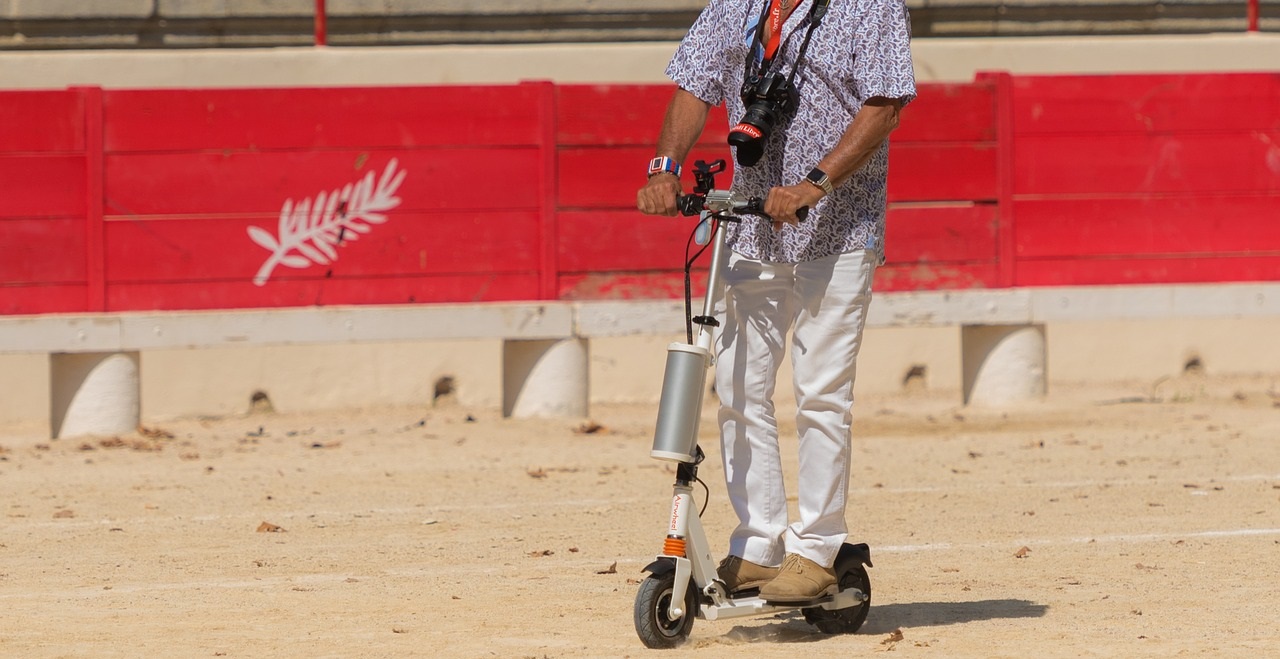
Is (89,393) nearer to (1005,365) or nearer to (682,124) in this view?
(1005,365)

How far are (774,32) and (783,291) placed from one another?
60cm

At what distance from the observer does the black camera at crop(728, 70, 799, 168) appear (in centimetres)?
411

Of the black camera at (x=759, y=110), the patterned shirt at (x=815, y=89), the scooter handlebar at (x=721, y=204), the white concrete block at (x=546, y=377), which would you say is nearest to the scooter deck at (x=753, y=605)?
the patterned shirt at (x=815, y=89)

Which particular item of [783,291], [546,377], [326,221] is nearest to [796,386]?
[783,291]

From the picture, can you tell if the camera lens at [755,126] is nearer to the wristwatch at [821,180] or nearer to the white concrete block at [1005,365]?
the wristwatch at [821,180]

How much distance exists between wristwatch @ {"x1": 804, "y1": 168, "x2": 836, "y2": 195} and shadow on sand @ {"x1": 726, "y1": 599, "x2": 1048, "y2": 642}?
3.59 feet

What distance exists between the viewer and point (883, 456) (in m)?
7.92

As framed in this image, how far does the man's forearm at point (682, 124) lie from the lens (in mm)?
4262

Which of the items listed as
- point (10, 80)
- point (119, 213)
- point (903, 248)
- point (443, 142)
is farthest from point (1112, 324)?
point (10, 80)

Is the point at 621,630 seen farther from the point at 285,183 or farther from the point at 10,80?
the point at 10,80

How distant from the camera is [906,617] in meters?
4.65

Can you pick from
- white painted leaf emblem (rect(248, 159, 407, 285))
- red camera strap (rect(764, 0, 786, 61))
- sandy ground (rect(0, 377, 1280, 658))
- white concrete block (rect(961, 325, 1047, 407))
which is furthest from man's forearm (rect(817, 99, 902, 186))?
white concrete block (rect(961, 325, 1047, 407))

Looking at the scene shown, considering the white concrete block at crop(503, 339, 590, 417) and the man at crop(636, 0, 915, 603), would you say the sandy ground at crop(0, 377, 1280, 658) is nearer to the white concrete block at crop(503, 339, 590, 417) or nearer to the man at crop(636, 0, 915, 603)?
the white concrete block at crop(503, 339, 590, 417)

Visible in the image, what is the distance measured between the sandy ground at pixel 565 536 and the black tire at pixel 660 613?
2.5 inches
